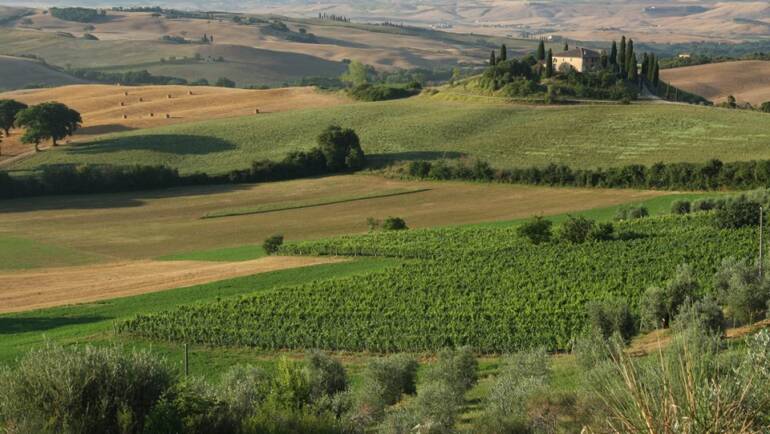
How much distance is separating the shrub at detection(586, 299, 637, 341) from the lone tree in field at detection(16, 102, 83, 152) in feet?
214

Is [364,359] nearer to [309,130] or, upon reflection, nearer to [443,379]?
[443,379]

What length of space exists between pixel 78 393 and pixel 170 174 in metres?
60.6

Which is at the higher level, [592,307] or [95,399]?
[95,399]

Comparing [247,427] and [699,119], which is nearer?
[247,427]

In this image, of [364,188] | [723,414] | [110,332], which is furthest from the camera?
[364,188]

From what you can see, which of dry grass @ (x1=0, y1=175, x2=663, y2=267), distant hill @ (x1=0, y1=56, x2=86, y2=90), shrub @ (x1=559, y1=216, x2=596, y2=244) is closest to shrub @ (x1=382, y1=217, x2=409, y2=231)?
dry grass @ (x1=0, y1=175, x2=663, y2=267)

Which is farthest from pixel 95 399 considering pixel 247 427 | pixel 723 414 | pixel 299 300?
pixel 299 300

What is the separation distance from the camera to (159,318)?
3803 cm

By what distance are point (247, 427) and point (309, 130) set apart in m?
77.9

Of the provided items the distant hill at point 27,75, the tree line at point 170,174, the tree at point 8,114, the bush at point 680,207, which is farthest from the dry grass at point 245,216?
the distant hill at point 27,75

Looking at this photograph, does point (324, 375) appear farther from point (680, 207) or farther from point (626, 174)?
point (626, 174)

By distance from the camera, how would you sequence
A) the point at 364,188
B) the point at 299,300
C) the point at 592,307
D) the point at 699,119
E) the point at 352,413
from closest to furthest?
1. the point at 352,413
2. the point at 592,307
3. the point at 299,300
4. the point at 364,188
5. the point at 699,119

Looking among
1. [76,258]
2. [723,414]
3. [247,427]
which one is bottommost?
[76,258]

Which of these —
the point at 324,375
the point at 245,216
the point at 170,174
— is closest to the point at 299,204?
the point at 245,216
